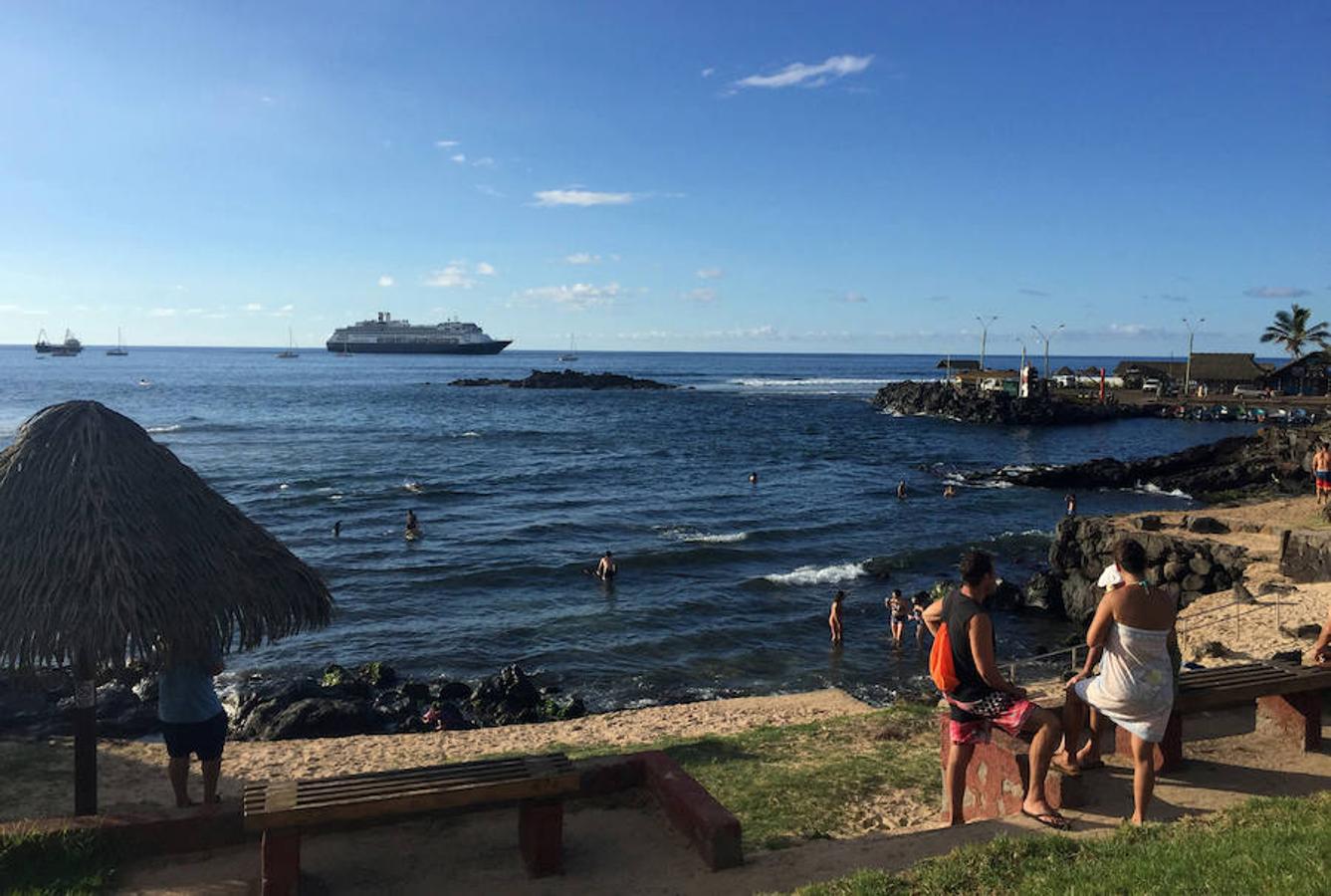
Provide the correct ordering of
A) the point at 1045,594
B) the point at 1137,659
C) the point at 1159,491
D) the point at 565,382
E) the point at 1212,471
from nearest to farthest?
1. the point at 1137,659
2. the point at 1045,594
3. the point at 1159,491
4. the point at 1212,471
5. the point at 565,382

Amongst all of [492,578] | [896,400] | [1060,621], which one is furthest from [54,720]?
[896,400]

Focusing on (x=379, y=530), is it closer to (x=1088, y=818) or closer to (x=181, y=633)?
(x=181, y=633)

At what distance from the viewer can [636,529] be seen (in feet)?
94.2

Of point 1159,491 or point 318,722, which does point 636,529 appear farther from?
point 1159,491

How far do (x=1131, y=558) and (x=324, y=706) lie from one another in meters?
11.8

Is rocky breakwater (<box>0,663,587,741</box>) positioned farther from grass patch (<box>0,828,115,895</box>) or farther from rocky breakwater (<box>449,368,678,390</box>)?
rocky breakwater (<box>449,368,678,390</box>)

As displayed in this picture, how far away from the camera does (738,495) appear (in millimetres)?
35406

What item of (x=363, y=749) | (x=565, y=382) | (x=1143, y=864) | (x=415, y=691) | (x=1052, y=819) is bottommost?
(x=415, y=691)

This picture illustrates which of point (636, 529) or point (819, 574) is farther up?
point (636, 529)

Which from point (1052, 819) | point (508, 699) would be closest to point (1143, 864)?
point (1052, 819)

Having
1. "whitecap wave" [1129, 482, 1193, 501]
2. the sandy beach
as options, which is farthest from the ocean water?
the sandy beach

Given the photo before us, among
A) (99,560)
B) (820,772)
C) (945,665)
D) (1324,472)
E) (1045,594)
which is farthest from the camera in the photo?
(1324,472)

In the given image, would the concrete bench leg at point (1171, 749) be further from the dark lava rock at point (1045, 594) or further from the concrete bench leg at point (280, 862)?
the dark lava rock at point (1045, 594)

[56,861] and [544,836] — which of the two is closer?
[56,861]
